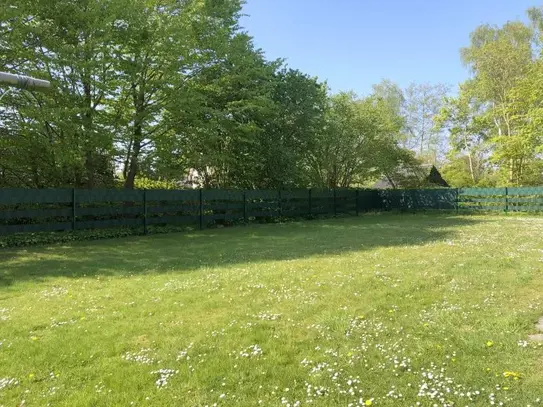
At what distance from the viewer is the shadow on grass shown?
7375 millimetres

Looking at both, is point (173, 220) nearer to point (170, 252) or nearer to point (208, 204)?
point (208, 204)

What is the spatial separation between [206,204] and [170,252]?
6358 mm

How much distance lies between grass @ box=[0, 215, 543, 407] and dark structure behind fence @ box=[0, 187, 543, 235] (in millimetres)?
3619

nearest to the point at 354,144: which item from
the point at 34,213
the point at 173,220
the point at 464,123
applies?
the point at 464,123

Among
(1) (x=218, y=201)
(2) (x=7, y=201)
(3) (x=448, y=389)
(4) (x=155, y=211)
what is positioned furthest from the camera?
(1) (x=218, y=201)

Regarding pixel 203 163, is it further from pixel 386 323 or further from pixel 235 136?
pixel 386 323

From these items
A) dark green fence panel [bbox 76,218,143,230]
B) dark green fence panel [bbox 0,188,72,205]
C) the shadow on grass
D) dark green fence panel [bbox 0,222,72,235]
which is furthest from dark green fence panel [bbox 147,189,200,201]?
dark green fence panel [bbox 0,222,72,235]

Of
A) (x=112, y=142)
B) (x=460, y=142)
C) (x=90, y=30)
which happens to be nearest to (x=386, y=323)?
(x=112, y=142)

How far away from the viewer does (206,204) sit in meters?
15.7

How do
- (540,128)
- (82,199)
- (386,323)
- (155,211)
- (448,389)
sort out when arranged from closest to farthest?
(448,389)
(386,323)
(82,199)
(155,211)
(540,128)

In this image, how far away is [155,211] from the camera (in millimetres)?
14023

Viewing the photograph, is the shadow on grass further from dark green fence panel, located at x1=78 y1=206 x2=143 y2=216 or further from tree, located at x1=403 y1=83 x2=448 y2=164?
tree, located at x1=403 y1=83 x2=448 y2=164

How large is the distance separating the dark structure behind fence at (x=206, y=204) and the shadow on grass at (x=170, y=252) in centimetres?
119

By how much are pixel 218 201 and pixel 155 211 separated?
9.73 feet
